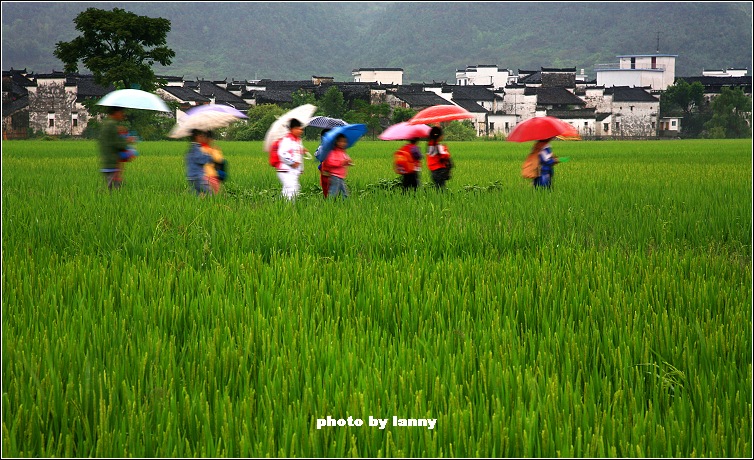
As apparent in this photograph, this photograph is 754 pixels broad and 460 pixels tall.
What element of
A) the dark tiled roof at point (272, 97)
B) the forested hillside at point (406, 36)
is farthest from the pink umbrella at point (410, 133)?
the forested hillside at point (406, 36)

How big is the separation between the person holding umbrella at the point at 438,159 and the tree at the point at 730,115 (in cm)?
5252

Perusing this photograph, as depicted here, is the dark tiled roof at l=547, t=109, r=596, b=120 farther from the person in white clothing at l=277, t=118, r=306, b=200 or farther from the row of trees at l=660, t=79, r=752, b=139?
the person in white clothing at l=277, t=118, r=306, b=200

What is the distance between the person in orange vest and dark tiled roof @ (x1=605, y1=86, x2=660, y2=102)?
5679cm

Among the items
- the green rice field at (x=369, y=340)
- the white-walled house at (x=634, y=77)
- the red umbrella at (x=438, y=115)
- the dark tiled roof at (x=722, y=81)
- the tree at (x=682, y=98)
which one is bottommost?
the green rice field at (x=369, y=340)

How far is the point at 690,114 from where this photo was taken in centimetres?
6216

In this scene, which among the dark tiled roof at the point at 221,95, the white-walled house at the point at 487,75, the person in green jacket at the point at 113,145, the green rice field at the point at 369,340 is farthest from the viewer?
the white-walled house at the point at 487,75

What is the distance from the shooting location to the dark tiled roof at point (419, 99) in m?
51.0

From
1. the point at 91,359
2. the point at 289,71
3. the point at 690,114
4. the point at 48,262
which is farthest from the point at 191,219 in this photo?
the point at 289,71

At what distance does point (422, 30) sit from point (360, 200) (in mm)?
128996

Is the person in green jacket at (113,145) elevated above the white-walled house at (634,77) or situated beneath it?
situated beneath

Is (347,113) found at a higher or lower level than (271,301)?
higher

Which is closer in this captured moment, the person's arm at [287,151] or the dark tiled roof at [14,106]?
the person's arm at [287,151]

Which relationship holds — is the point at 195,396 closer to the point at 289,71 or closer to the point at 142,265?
the point at 142,265

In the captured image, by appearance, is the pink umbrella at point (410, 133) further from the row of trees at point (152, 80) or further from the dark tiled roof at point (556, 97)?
the dark tiled roof at point (556, 97)
